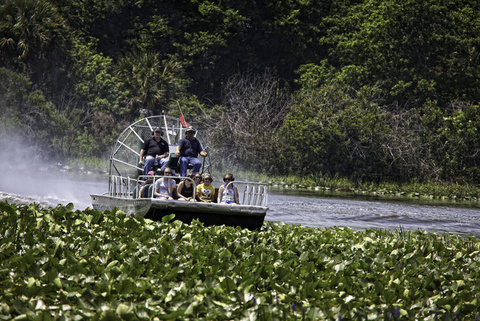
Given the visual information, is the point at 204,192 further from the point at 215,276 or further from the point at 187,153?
the point at 215,276

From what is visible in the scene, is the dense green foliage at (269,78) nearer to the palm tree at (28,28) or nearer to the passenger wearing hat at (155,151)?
the palm tree at (28,28)

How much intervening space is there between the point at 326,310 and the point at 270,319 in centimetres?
54

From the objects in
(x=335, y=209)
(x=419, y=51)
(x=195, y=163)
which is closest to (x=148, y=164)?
(x=195, y=163)

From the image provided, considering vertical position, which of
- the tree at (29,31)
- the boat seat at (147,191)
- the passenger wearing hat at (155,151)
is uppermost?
the tree at (29,31)

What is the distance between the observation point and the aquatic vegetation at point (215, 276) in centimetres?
493

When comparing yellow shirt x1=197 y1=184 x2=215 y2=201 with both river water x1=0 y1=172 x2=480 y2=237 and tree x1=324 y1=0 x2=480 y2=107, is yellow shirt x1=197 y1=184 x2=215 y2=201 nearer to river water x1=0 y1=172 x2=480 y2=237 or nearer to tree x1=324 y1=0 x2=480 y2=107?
river water x1=0 y1=172 x2=480 y2=237

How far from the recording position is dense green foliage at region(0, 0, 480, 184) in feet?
103

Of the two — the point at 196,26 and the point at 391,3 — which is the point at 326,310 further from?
the point at 196,26

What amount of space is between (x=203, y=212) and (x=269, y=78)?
31.7 metres

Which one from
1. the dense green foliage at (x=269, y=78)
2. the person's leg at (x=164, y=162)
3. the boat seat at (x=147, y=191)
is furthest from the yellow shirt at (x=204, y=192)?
the dense green foliage at (x=269, y=78)

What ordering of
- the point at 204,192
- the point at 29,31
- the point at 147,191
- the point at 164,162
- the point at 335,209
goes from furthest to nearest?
the point at 29,31, the point at 335,209, the point at 164,162, the point at 147,191, the point at 204,192

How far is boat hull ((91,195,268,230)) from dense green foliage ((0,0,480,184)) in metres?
20.4

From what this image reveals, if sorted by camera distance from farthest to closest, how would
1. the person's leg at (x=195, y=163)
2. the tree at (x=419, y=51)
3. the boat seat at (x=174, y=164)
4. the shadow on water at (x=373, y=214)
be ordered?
the tree at (x=419, y=51), the shadow on water at (x=373, y=214), the person's leg at (x=195, y=163), the boat seat at (x=174, y=164)

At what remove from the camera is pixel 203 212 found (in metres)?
10.9
